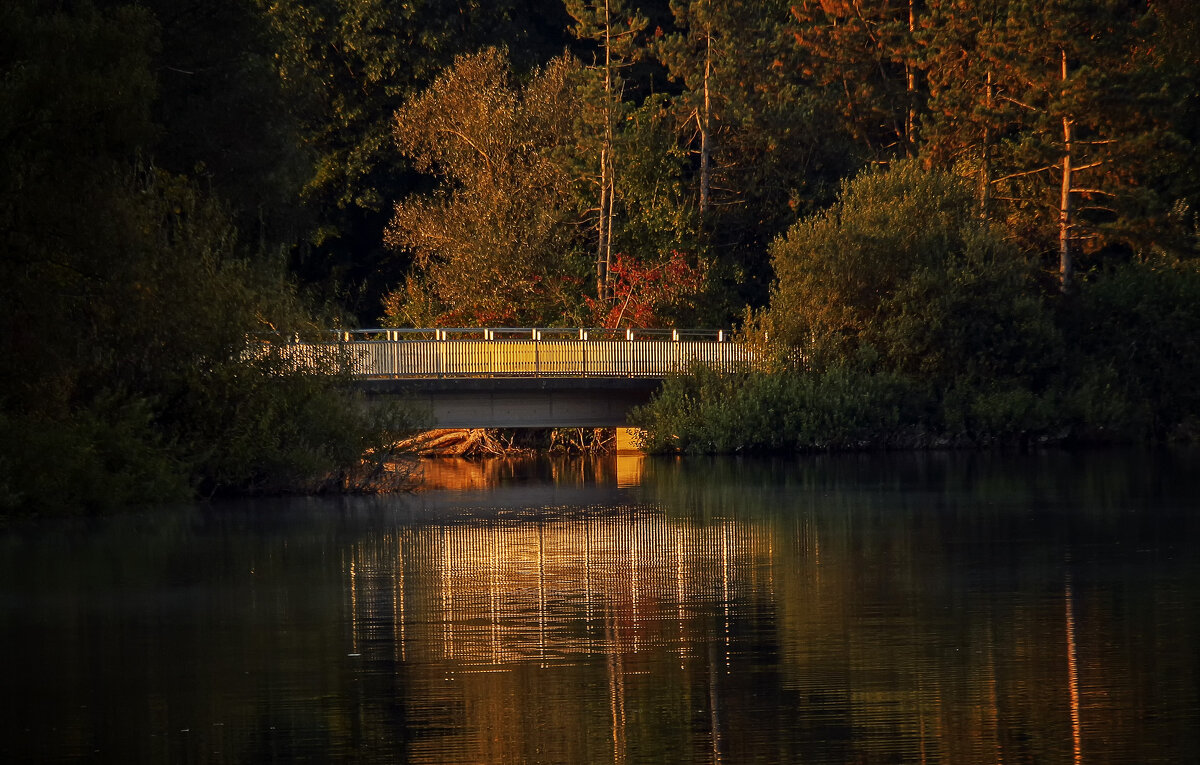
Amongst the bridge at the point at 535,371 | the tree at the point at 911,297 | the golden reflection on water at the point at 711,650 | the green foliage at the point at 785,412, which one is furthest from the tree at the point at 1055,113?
the golden reflection on water at the point at 711,650

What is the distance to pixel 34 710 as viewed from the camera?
13.5 m

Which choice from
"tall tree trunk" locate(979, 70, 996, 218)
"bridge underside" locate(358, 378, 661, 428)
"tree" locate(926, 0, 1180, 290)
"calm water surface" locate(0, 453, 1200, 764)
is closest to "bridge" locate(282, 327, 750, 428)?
"bridge underside" locate(358, 378, 661, 428)

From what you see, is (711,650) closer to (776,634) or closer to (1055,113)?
(776,634)

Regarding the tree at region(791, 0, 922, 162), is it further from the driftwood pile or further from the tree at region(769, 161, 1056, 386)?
the driftwood pile

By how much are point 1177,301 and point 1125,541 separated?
30529mm

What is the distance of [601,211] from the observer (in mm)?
61594

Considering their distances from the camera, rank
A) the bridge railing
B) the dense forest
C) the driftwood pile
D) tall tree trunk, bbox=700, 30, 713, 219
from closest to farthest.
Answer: the dense forest
the bridge railing
the driftwood pile
tall tree trunk, bbox=700, 30, 713, 219

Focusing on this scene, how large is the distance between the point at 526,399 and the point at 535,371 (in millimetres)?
831

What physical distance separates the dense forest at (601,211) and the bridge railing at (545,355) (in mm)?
1487

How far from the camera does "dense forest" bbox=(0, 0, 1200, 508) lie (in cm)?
3003

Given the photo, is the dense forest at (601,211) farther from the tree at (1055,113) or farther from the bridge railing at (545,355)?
the bridge railing at (545,355)

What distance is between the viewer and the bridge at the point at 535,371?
48.9m

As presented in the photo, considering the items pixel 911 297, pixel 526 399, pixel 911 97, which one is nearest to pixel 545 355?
pixel 526 399

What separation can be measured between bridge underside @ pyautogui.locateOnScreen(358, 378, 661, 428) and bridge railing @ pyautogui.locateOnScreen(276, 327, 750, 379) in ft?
0.84
